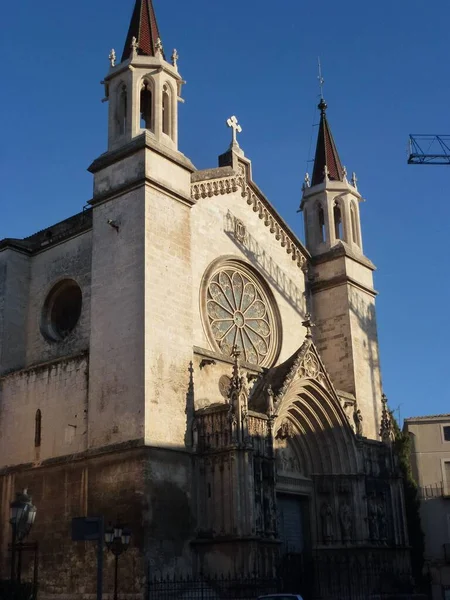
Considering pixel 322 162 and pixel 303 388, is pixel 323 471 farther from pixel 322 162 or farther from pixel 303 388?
pixel 322 162

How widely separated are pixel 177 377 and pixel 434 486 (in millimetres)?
21012

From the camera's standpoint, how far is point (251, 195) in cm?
3003

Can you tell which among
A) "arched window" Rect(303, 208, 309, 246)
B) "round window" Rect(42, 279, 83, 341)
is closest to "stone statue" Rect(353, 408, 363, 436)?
"arched window" Rect(303, 208, 309, 246)

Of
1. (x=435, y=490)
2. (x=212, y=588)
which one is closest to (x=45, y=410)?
(x=212, y=588)

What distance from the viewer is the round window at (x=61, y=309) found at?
87.7 ft

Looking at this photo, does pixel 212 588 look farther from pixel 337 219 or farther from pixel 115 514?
pixel 337 219

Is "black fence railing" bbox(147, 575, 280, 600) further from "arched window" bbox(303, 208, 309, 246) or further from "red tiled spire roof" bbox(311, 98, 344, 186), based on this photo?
"red tiled spire roof" bbox(311, 98, 344, 186)

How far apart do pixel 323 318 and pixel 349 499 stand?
7.58m

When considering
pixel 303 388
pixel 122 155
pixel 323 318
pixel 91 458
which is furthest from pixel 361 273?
pixel 91 458

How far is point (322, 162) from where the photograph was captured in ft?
114

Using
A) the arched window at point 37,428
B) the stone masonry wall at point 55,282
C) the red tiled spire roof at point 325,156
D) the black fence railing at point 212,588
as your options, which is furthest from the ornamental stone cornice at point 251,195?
the black fence railing at point 212,588

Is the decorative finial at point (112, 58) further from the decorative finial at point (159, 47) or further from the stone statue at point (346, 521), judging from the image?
the stone statue at point (346, 521)

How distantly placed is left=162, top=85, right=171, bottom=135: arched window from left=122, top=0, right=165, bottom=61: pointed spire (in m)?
1.39

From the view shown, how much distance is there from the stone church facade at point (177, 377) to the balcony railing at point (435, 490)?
33.1 feet
